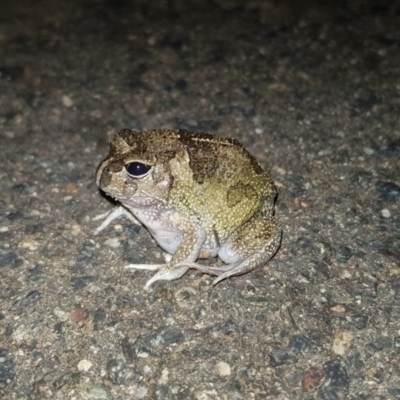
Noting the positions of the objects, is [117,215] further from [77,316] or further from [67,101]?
[67,101]

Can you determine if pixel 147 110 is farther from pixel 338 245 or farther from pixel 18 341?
pixel 18 341

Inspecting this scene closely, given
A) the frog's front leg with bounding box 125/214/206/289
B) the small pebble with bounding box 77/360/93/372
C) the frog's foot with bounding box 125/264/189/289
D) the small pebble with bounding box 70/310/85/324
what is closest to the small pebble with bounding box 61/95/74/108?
the frog's front leg with bounding box 125/214/206/289

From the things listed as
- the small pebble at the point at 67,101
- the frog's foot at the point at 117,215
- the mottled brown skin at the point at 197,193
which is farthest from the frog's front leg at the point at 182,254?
the small pebble at the point at 67,101

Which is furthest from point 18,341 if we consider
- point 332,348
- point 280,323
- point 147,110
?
point 147,110

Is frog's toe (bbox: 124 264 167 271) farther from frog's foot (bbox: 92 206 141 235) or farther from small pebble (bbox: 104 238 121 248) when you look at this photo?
frog's foot (bbox: 92 206 141 235)

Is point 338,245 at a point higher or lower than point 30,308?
higher

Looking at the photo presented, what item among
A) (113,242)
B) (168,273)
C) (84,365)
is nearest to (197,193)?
(168,273)

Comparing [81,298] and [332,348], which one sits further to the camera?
[81,298]

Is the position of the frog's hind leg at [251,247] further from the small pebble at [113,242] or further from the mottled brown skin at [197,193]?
→ the small pebble at [113,242]
